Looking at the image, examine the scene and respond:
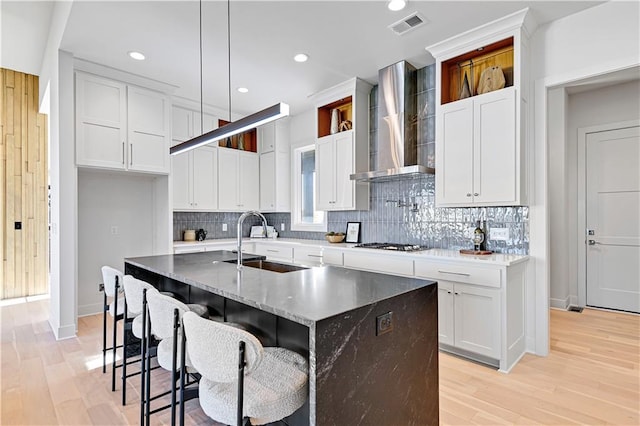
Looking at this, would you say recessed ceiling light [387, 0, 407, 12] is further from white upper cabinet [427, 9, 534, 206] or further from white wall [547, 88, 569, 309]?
white wall [547, 88, 569, 309]

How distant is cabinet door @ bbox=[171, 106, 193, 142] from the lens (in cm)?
479

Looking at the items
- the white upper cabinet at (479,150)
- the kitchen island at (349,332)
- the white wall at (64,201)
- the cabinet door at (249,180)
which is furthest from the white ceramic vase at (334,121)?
the white wall at (64,201)

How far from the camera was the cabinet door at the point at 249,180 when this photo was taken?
554 centimetres

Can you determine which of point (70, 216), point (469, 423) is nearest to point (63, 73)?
point (70, 216)

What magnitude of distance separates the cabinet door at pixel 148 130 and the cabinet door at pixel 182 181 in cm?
37

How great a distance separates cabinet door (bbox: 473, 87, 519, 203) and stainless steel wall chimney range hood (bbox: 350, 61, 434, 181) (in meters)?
0.66

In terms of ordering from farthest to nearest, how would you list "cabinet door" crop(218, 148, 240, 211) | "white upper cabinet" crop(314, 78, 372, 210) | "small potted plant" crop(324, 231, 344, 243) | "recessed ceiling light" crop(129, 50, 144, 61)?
"cabinet door" crop(218, 148, 240, 211) < "small potted plant" crop(324, 231, 344, 243) < "white upper cabinet" crop(314, 78, 372, 210) < "recessed ceiling light" crop(129, 50, 144, 61)

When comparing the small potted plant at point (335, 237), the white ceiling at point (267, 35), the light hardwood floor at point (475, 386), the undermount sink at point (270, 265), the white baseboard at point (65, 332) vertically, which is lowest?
the light hardwood floor at point (475, 386)

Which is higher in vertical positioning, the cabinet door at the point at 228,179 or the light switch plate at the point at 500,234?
the cabinet door at the point at 228,179

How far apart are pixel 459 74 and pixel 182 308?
3.30 meters

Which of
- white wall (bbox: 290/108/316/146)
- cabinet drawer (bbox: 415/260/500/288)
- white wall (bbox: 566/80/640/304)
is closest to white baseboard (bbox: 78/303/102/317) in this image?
white wall (bbox: 290/108/316/146)

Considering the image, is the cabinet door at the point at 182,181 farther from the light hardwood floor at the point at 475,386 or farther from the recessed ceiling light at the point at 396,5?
the recessed ceiling light at the point at 396,5

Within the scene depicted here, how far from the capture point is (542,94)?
2979mm

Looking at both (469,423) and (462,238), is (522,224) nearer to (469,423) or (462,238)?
(462,238)
